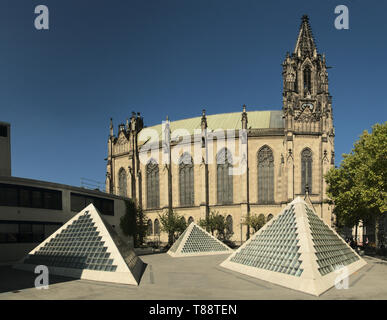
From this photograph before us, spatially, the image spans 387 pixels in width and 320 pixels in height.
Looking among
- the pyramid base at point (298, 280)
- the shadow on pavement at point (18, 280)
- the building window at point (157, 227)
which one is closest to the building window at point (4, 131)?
the shadow on pavement at point (18, 280)

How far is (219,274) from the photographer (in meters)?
23.6

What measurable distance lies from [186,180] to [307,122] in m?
21.3

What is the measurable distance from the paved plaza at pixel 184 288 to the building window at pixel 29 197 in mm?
8239

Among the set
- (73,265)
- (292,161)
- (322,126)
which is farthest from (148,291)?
(322,126)

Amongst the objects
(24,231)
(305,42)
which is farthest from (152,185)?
(305,42)

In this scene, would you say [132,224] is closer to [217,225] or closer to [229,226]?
[217,225]

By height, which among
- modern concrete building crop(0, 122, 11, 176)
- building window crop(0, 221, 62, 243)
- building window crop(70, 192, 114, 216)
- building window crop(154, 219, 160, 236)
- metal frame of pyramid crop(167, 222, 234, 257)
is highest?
modern concrete building crop(0, 122, 11, 176)

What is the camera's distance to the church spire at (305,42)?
62281 millimetres

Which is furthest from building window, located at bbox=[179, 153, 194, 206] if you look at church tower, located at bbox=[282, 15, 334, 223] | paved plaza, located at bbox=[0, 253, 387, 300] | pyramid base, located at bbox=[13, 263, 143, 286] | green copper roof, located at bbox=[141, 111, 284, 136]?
pyramid base, located at bbox=[13, 263, 143, 286]

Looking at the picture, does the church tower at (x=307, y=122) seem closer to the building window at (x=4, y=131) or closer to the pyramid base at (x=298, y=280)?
the pyramid base at (x=298, y=280)

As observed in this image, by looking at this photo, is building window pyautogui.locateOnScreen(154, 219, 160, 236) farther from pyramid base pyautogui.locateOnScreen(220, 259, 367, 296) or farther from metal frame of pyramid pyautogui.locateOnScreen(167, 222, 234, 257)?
pyramid base pyautogui.locateOnScreen(220, 259, 367, 296)

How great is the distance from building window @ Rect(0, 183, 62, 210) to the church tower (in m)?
32.9

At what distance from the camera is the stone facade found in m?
55.8
